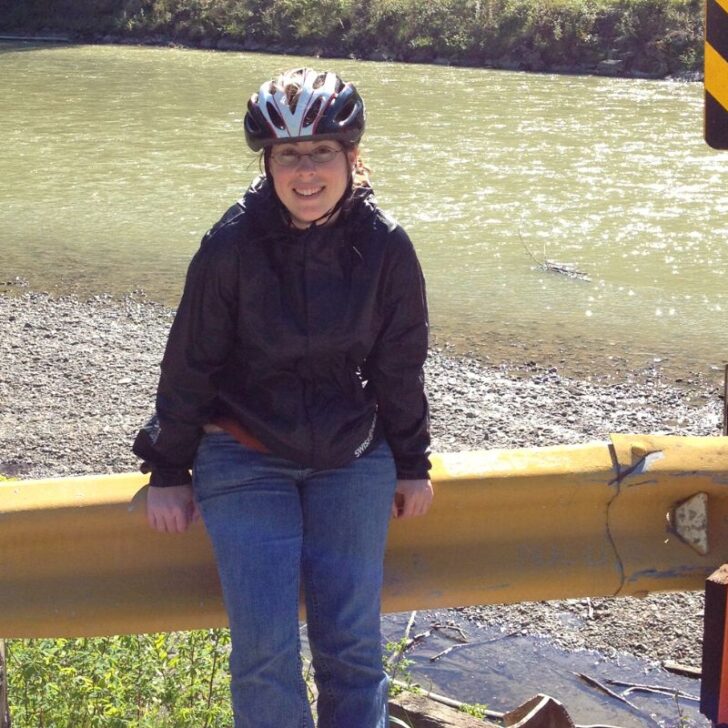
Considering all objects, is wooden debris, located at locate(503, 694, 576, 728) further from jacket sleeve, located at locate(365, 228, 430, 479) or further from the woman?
jacket sleeve, located at locate(365, 228, 430, 479)

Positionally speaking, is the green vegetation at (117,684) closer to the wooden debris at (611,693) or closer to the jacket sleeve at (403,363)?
the jacket sleeve at (403,363)

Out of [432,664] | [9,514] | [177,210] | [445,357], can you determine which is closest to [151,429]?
[9,514]

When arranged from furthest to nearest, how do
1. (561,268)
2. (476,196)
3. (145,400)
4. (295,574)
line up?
(476,196)
(561,268)
(145,400)
(295,574)

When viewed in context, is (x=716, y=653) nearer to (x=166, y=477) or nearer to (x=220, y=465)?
(x=220, y=465)

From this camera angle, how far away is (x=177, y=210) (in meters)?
13.7

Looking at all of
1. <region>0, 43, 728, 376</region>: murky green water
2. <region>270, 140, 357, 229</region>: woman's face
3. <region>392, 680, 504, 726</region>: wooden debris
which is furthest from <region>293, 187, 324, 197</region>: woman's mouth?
<region>0, 43, 728, 376</region>: murky green water

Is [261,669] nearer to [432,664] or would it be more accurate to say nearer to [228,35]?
[432,664]

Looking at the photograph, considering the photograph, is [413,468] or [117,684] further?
[117,684]

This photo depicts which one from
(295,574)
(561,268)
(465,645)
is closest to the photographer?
(295,574)

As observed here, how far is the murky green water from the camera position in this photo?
959 centimetres

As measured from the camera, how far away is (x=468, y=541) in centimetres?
318

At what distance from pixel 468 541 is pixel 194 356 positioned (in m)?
0.82

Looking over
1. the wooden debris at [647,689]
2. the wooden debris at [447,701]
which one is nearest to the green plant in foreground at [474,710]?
the wooden debris at [447,701]

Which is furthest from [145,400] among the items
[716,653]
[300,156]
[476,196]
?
[476,196]
